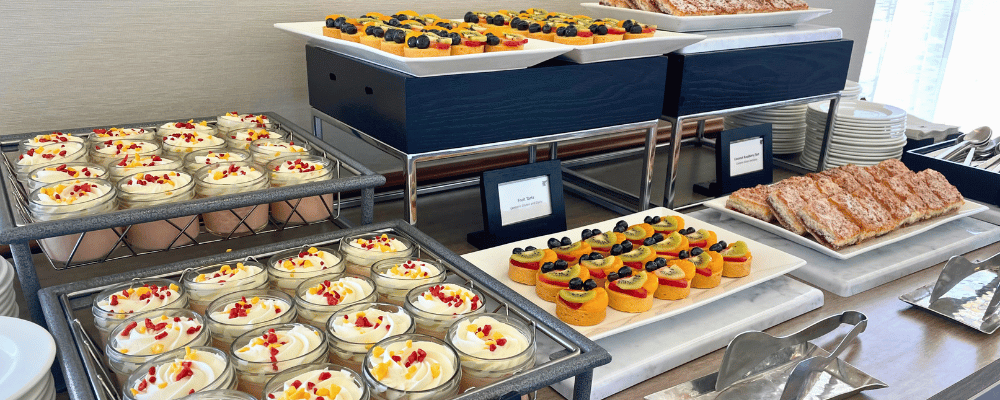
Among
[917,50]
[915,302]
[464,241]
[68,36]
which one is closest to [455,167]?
[464,241]

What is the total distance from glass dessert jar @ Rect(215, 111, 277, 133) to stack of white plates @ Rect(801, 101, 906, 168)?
1.46 meters

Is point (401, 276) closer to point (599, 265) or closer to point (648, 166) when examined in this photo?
point (599, 265)

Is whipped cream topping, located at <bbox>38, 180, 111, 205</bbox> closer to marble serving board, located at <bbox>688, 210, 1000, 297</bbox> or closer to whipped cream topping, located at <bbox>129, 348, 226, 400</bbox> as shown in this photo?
whipped cream topping, located at <bbox>129, 348, 226, 400</bbox>

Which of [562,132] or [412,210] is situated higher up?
[562,132]

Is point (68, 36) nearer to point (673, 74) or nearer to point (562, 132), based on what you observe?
point (562, 132)

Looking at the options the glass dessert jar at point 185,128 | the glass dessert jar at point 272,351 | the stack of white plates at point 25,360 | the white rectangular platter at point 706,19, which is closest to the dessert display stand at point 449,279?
the stack of white plates at point 25,360

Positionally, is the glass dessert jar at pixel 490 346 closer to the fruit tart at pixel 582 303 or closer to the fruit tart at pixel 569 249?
the fruit tart at pixel 582 303

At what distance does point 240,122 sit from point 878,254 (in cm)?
130

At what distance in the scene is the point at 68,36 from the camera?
1.34 m

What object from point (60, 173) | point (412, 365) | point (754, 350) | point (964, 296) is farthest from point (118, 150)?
point (964, 296)

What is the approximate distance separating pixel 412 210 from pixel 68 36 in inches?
29.0

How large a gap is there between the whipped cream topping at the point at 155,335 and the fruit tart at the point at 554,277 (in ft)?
1.71

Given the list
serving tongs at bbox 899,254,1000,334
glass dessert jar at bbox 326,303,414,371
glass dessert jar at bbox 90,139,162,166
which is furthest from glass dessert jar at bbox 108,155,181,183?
serving tongs at bbox 899,254,1000,334

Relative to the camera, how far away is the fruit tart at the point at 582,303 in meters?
1.05
